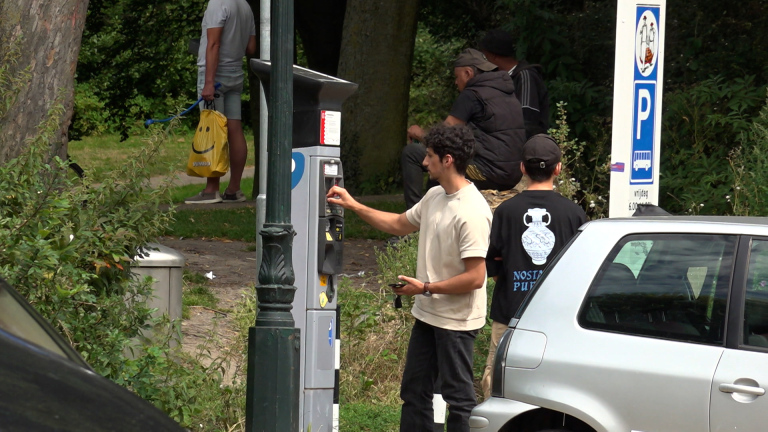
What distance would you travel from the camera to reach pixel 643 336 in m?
4.61

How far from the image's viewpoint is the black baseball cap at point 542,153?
5.84 meters

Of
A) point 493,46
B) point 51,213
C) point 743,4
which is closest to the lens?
point 51,213

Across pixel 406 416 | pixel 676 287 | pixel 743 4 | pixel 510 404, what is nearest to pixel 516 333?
pixel 510 404

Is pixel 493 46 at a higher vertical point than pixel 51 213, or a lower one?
higher

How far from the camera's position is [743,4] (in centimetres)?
1257

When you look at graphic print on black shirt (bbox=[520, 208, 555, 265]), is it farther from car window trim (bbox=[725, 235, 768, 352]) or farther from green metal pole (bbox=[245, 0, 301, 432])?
car window trim (bbox=[725, 235, 768, 352])

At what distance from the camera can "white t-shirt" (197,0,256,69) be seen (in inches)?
465

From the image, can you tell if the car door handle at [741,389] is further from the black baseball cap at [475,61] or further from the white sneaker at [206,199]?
the white sneaker at [206,199]

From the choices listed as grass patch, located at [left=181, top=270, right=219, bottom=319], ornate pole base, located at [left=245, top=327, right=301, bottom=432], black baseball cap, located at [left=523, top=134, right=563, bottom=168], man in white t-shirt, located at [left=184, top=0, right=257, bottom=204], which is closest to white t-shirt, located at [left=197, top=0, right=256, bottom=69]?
man in white t-shirt, located at [left=184, top=0, right=257, bottom=204]

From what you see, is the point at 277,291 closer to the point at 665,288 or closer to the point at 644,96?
the point at 665,288

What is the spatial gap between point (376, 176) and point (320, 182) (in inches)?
384

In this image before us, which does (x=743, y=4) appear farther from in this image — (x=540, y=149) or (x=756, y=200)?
(x=540, y=149)

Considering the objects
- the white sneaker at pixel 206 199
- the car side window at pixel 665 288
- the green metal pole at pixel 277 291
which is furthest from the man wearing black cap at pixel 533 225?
the white sneaker at pixel 206 199

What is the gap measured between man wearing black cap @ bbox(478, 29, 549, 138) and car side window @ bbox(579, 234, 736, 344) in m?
4.06
